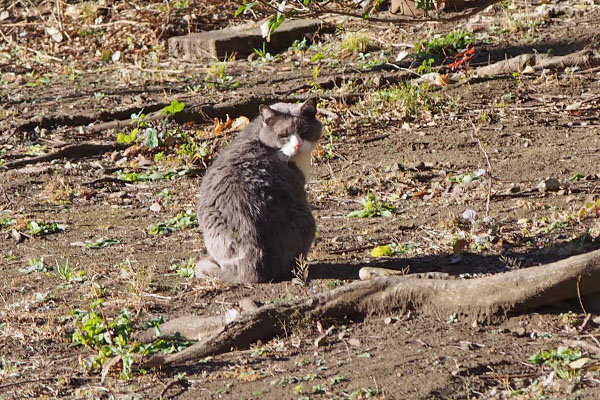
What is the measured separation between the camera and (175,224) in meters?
7.36

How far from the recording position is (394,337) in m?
4.66

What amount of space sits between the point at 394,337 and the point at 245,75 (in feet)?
23.1

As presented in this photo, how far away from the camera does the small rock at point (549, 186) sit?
6980mm

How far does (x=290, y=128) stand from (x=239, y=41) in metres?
6.14

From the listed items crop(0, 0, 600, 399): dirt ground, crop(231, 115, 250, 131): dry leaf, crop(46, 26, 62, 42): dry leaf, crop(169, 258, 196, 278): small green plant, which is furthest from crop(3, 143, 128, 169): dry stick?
crop(46, 26, 62, 42): dry leaf

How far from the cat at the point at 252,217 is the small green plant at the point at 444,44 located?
506 centimetres

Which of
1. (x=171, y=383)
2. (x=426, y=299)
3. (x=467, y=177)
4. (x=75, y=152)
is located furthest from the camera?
(x=75, y=152)

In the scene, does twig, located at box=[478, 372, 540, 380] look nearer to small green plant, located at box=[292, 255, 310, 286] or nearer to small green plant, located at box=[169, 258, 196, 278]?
small green plant, located at box=[292, 255, 310, 286]

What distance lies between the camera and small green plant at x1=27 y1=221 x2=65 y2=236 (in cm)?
739

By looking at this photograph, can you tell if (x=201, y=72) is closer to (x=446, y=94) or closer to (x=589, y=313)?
(x=446, y=94)

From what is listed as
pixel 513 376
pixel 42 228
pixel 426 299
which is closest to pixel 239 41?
pixel 42 228

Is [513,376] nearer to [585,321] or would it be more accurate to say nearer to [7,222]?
[585,321]

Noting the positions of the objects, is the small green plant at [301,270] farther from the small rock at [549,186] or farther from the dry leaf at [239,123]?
the dry leaf at [239,123]

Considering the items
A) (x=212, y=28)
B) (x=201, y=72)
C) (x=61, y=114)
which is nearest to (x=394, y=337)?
(x=61, y=114)
